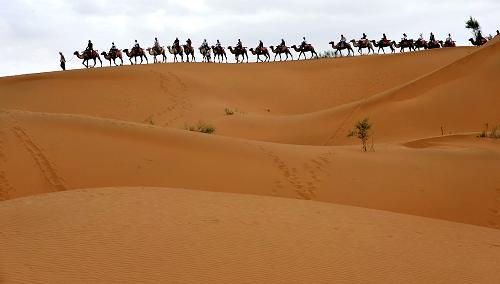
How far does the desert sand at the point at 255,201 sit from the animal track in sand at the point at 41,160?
3 centimetres

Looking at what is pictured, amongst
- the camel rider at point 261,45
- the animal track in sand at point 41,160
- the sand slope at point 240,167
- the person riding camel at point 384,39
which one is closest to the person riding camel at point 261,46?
the camel rider at point 261,45

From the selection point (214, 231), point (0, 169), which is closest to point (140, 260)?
point (214, 231)

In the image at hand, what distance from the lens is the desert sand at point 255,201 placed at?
187 inches

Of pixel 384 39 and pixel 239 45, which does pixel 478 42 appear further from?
pixel 239 45

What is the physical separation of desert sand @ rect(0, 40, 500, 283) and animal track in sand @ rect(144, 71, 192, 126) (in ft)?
25.7

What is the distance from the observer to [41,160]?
8.86 metres

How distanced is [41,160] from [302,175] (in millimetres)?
3733

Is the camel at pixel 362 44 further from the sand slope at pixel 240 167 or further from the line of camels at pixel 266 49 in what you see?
the sand slope at pixel 240 167

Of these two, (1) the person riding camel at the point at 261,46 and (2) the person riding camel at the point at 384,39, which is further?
(2) the person riding camel at the point at 384,39

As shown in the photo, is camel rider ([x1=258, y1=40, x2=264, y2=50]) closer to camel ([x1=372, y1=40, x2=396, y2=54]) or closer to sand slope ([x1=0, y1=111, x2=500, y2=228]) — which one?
camel ([x1=372, y1=40, x2=396, y2=54])

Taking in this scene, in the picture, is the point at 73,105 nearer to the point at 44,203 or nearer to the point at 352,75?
the point at 352,75

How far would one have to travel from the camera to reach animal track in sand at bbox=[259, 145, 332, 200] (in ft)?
28.4

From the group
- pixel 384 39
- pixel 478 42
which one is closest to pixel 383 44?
pixel 384 39

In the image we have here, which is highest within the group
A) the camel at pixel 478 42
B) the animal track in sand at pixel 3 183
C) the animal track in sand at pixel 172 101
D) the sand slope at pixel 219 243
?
the camel at pixel 478 42
